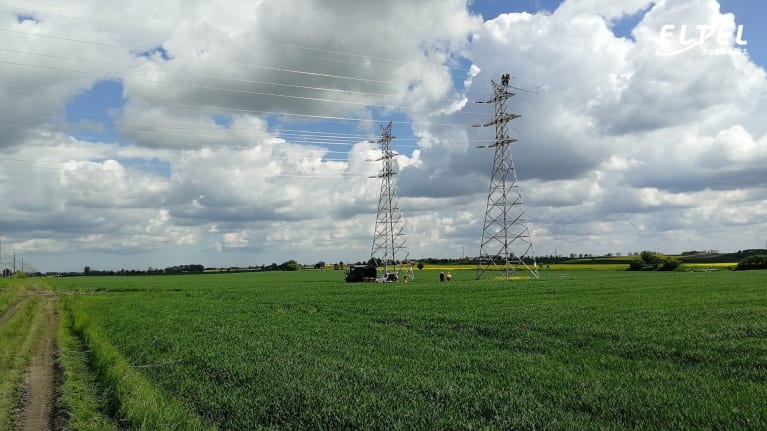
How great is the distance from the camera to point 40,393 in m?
14.5

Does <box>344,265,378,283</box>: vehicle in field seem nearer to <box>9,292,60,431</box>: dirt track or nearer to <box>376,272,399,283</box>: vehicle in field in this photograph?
<box>376,272,399,283</box>: vehicle in field

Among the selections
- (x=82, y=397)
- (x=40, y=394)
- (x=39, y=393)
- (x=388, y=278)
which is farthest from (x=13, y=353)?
(x=388, y=278)

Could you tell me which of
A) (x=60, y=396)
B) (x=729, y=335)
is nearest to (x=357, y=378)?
(x=60, y=396)

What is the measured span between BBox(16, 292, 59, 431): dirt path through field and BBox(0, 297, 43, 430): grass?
24cm

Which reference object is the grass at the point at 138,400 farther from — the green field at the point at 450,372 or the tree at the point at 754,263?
the tree at the point at 754,263

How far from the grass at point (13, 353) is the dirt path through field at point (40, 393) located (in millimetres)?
243

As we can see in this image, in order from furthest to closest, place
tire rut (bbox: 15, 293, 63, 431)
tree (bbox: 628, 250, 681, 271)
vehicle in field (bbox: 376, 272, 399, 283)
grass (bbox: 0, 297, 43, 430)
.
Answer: tree (bbox: 628, 250, 681, 271) → vehicle in field (bbox: 376, 272, 399, 283) → grass (bbox: 0, 297, 43, 430) → tire rut (bbox: 15, 293, 63, 431)

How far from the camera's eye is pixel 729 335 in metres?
19.0

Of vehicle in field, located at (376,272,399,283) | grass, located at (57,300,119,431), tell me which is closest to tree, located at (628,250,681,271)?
vehicle in field, located at (376,272,399,283)

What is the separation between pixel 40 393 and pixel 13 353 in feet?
27.4

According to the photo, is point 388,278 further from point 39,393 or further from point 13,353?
point 39,393

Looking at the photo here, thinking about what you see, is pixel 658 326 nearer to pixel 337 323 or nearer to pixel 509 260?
pixel 337 323

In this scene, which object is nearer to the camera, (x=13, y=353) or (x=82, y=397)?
(x=82, y=397)

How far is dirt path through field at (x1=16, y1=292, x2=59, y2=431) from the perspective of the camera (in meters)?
11.7
